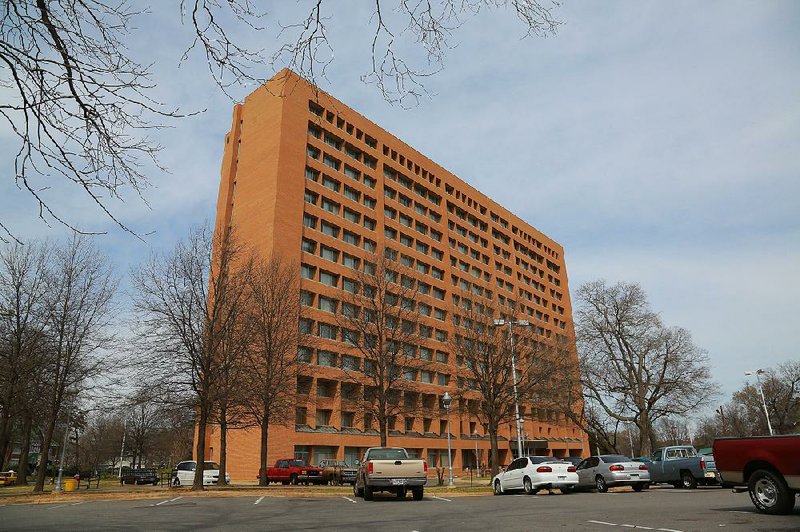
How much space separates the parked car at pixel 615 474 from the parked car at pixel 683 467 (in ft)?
6.16

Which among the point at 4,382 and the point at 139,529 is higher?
the point at 4,382

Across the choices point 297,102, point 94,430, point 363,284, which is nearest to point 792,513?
point 363,284

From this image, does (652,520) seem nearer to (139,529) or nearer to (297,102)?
(139,529)

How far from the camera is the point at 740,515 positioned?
9.55 m

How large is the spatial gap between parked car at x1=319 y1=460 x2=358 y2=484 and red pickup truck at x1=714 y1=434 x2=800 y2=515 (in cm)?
2828

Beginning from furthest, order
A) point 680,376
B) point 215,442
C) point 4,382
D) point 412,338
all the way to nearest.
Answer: point 215,442, point 680,376, point 412,338, point 4,382

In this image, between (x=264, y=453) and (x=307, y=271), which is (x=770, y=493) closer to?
(x=264, y=453)

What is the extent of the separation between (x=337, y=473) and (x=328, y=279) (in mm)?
19714

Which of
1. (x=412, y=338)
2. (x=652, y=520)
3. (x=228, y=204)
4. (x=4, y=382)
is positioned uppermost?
(x=228, y=204)

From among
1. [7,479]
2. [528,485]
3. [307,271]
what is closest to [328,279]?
[307,271]

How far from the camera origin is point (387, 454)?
18000 mm

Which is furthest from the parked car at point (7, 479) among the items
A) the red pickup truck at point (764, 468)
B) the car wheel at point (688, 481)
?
the red pickup truck at point (764, 468)

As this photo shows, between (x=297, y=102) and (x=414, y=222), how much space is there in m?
19.9

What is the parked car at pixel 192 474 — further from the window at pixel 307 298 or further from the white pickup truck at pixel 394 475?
the white pickup truck at pixel 394 475
